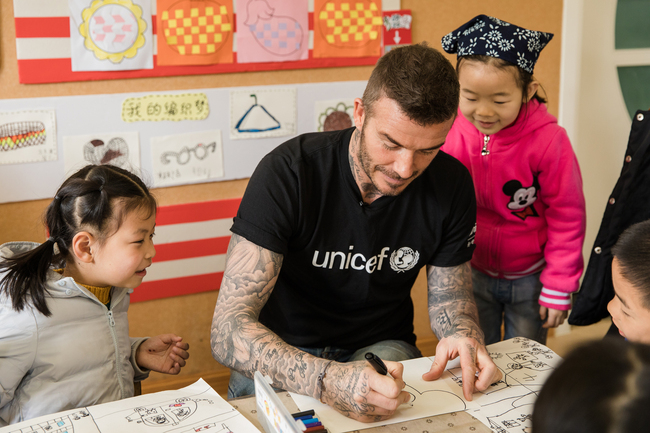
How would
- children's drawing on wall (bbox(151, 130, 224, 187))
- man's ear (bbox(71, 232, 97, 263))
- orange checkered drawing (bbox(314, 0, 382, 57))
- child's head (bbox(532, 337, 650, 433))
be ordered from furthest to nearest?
orange checkered drawing (bbox(314, 0, 382, 57)) → children's drawing on wall (bbox(151, 130, 224, 187)) → man's ear (bbox(71, 232, 97, 263)) → child's head (bbox(532, 337, 650, 433))

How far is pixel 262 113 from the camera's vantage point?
2.08m

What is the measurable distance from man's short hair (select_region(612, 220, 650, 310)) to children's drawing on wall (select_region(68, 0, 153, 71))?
1561mm

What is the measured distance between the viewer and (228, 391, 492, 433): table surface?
895 mm

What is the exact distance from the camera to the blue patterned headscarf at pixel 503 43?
143cm

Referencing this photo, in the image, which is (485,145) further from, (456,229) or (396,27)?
(396,27)

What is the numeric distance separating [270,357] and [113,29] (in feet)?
4.32

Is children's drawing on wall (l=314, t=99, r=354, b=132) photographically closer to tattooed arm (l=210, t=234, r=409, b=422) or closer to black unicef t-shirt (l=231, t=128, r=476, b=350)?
black unicef t-shirt (l=231, t=128, r=476, b=350)

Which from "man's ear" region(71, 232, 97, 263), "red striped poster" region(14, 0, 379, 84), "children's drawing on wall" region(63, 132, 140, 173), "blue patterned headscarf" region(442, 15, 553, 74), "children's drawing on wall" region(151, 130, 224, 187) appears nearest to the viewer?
"man's ear" region(71, 232, 97, 263)

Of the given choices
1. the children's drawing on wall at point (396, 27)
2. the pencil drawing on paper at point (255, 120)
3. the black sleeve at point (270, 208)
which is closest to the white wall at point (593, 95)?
the children's drawing on wall at point (396, 27)

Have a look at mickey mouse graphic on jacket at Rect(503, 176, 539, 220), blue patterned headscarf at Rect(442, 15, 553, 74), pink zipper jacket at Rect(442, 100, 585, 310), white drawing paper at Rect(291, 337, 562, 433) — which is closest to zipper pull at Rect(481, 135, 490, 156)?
pink zipper jacket at Rect(442, 100, 585, 310)

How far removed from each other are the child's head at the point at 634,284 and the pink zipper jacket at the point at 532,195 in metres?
0.48

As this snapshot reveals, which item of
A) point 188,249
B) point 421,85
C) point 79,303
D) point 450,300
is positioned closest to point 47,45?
point 188,249

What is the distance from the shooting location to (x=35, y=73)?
178cm

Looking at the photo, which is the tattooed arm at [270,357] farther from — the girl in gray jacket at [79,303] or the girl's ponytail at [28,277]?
the girl's ponytail at [28,277]
